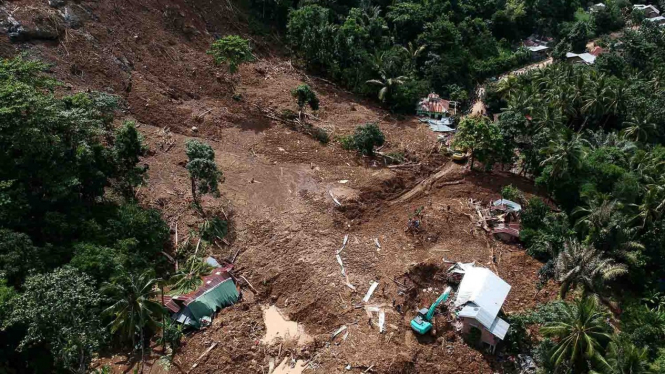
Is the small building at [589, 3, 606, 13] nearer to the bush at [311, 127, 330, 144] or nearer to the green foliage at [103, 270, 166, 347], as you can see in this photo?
the bush at [311, 127, 330, 144]

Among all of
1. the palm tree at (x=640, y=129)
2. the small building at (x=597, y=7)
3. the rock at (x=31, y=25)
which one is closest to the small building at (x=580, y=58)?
the small building at (x=597, y=7)

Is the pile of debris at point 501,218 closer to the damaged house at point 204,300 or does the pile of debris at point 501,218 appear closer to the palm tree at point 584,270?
the palm tree at point 584,270

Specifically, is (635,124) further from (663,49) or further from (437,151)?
(663,49)

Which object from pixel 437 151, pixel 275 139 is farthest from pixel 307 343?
pixel 437 151

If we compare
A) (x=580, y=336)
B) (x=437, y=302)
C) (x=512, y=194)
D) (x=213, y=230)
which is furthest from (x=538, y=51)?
(x=213, y=230)

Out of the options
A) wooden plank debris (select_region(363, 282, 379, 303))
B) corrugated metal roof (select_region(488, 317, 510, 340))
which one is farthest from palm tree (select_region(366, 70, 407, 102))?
corrugated metal roof (select_region(488, 317, 510, 340))
